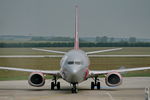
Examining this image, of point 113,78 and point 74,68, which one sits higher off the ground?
point 74,68

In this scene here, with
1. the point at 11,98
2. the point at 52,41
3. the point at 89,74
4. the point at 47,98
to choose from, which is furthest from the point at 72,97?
the point at 52,41

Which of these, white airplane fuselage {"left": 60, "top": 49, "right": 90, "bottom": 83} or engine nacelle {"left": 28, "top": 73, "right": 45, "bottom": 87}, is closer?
white airplane fuselage {"left": 60, "top": 49, "right": 90, "bottom": 83}

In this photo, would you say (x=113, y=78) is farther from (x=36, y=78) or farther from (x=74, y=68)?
(x=36, y=78)

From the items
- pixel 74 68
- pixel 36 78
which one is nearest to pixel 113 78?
pixel 74 68

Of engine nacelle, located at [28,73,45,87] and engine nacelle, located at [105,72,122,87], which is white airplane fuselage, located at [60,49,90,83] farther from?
engine nacelle, located at [28,73,45,87]

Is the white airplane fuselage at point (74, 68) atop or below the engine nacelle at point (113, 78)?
atop

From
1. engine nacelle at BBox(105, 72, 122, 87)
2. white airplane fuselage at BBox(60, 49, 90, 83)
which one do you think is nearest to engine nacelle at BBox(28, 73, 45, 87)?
white airplane fuselage at BBox(60, 49, 90, 83)

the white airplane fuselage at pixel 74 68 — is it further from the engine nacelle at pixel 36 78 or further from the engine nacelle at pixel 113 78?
the engine nacelle at pixel 36 78

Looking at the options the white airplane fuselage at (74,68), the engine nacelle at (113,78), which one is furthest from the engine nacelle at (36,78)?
the engine nacelle at (113,78)

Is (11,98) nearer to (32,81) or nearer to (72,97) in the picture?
(72,97)

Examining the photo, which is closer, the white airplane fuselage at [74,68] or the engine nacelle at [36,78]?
the white airplane fuselage at [74,68]

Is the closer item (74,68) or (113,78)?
(74,68)

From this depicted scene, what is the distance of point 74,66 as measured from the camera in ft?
119

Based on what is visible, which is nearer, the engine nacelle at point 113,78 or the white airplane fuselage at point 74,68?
the white airplane fuselage at point 74,68
